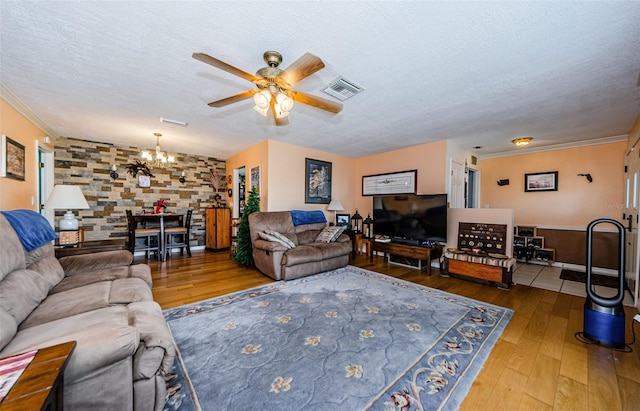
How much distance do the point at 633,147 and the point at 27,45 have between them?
22.9 ft

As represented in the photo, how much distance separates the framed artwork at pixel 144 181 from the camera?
5.49 metres

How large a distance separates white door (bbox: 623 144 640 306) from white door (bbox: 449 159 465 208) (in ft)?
7.15

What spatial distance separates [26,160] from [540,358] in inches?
243

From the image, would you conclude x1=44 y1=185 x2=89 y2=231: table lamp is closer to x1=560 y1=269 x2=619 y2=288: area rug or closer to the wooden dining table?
the wooden dining table

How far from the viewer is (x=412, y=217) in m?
4.51

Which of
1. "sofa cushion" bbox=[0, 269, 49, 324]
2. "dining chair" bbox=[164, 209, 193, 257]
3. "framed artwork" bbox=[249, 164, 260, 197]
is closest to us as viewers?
"sofa cushion" bbox=[0, 269, 49, 324]

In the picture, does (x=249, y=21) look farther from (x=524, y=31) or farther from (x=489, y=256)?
(x=489, y=256)

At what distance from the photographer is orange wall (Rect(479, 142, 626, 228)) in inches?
167

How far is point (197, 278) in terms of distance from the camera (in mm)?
3699

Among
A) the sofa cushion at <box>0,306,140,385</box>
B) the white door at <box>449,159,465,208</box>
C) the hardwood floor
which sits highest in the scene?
the white door at <box>449,159,465,208</box>

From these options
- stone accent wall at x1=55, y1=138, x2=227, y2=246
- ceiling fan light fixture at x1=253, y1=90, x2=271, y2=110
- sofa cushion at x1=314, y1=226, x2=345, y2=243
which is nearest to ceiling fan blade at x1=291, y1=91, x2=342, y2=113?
ceiling fan light fixture at x1=253, y1=90, x2=271, y2=110

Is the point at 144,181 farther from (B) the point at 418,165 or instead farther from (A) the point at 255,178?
(B) the point at 418,165

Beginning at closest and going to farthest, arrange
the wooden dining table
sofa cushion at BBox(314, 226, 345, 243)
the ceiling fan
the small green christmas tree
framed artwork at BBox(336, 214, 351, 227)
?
the ceiling fan < the small green christmas tree < sofa cushion at BBox(314, 226, 345, 243) < the wooden dining table < framed artwork at BBox(336, 214, 351, 227)

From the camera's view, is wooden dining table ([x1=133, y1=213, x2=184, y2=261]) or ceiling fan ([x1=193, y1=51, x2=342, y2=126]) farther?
wooden dining table ([x1=133, y1=213, x2=184, y2=261])
